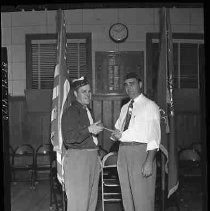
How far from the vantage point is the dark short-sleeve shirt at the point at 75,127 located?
301cm

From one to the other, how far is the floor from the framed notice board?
1.36 metres

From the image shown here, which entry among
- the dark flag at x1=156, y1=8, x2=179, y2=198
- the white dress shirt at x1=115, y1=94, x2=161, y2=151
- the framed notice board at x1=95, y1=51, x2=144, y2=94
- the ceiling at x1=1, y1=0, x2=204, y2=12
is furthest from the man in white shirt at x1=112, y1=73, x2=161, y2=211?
the framed notice board at x1=95, y1=51, x2=144, y2=94

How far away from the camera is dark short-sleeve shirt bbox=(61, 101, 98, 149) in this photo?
9.89 feet

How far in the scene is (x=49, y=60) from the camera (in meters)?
4.04

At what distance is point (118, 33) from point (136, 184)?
192cm

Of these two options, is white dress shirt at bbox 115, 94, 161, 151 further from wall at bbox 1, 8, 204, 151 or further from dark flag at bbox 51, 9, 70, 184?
wall at bbox 1, 8, 204, 151

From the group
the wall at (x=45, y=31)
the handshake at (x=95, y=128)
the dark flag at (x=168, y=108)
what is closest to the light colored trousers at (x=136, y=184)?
the dark flag at (x=168, y=108)

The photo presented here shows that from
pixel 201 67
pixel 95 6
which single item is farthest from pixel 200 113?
pixel 95 6

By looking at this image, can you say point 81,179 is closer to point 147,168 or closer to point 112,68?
point 147,168

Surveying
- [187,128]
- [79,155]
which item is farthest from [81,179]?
[187,128]

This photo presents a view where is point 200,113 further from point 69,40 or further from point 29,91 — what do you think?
point 29,91

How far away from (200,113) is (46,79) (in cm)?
204

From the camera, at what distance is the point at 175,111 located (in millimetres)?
3516

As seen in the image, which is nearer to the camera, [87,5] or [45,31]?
[87,5]
